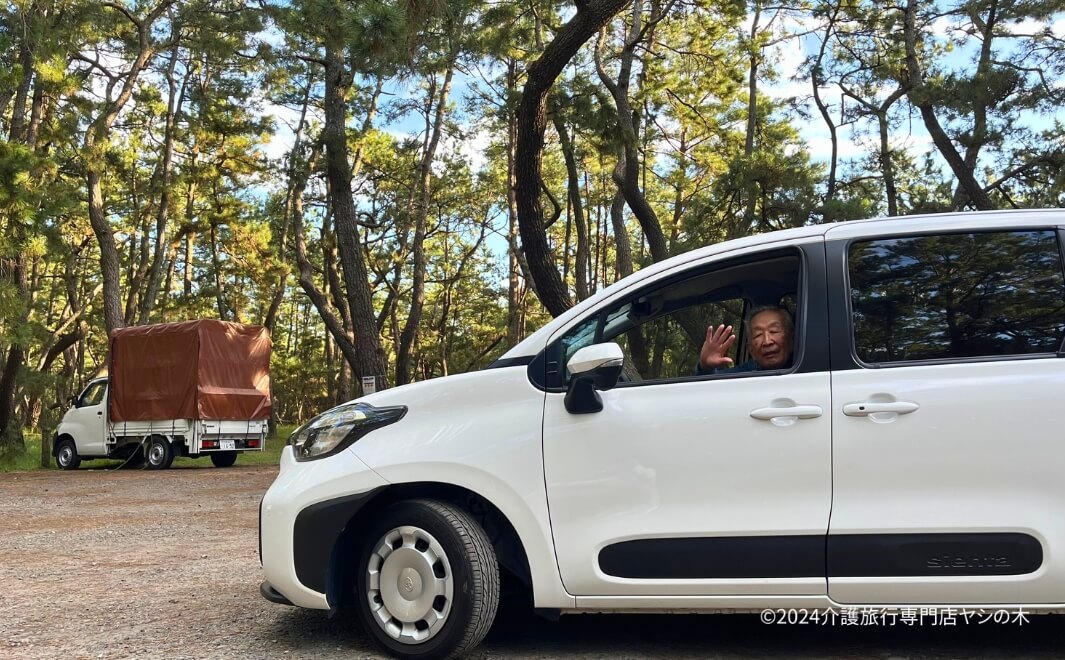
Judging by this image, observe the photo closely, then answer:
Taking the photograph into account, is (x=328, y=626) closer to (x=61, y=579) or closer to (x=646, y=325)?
(x=646, y=325)

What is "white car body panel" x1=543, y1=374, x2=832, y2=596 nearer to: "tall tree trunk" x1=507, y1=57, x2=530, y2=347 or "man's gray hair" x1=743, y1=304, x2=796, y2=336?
"man's gray hair" x1=743, y1=304, x2=796, y2=336

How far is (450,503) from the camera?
381cm

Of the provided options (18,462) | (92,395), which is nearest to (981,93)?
(92,395)

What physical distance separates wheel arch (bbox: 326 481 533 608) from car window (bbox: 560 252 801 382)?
0.67 m

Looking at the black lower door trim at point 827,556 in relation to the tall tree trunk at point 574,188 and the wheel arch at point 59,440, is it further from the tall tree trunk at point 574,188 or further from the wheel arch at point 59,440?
the wheel arch at point 59,440

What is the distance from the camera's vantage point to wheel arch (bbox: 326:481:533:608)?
3.80m

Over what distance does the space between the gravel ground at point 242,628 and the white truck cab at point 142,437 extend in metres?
10.7

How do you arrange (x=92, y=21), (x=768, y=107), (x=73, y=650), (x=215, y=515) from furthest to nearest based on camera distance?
1. (x=768, y=107)
2. (x=92, y=21)
3. (x=215, y=515)
4. (x=73, y=650)

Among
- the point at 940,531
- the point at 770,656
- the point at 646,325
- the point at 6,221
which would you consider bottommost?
the point at 770,656

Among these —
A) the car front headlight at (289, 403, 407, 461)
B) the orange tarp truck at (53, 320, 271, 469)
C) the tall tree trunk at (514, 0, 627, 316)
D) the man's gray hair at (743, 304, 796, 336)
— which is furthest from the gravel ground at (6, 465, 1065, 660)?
the orange tarp truck at (53, 320, 271, 469)

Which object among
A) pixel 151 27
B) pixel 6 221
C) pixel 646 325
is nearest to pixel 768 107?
pixel 151 27

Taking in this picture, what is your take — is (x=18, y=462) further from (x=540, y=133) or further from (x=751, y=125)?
(x=751, y=125)

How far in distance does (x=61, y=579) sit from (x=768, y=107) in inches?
777

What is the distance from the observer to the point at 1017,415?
3.34 metres
